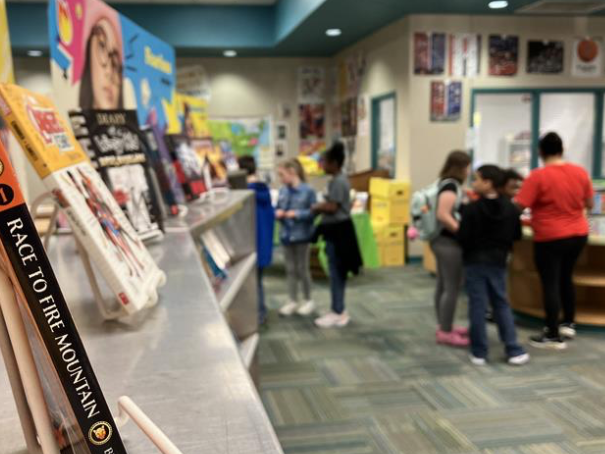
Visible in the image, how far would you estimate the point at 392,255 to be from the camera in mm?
7109

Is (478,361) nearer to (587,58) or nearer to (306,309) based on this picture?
(306,309)

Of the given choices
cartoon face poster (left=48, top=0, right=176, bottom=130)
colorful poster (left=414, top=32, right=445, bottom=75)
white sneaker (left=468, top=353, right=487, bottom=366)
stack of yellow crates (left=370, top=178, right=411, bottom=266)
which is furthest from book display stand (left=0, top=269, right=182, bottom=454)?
colorful poster (left=414, top=32, right=445, bottom=75)

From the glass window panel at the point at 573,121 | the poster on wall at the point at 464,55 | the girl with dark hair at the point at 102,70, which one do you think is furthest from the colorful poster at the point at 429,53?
the girl with dark hair at the point at 102,70

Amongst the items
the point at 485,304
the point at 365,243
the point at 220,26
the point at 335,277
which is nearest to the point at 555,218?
the point at 485,304

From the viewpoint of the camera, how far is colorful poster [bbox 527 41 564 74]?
23.4 feet

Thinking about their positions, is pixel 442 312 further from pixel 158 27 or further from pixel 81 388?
pixel 158 27

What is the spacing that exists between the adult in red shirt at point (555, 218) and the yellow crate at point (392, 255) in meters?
2.97

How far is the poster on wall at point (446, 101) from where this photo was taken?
7051 mm

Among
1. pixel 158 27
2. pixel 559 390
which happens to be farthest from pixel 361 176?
pixel 559 390

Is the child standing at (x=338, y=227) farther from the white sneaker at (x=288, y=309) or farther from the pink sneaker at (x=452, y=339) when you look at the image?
the pink sneaker at (x=452, y=339)

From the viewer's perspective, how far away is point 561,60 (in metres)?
7.23

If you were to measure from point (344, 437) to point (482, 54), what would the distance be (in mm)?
5600

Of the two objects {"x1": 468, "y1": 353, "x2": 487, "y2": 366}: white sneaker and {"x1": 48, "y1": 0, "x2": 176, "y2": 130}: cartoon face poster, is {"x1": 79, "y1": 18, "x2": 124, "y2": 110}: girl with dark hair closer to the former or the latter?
{"x1": 48, "y1": 0, "x2": 176, "y2": 130}: cartoon face poster

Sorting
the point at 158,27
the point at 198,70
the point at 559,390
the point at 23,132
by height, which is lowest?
the point at 559,390
